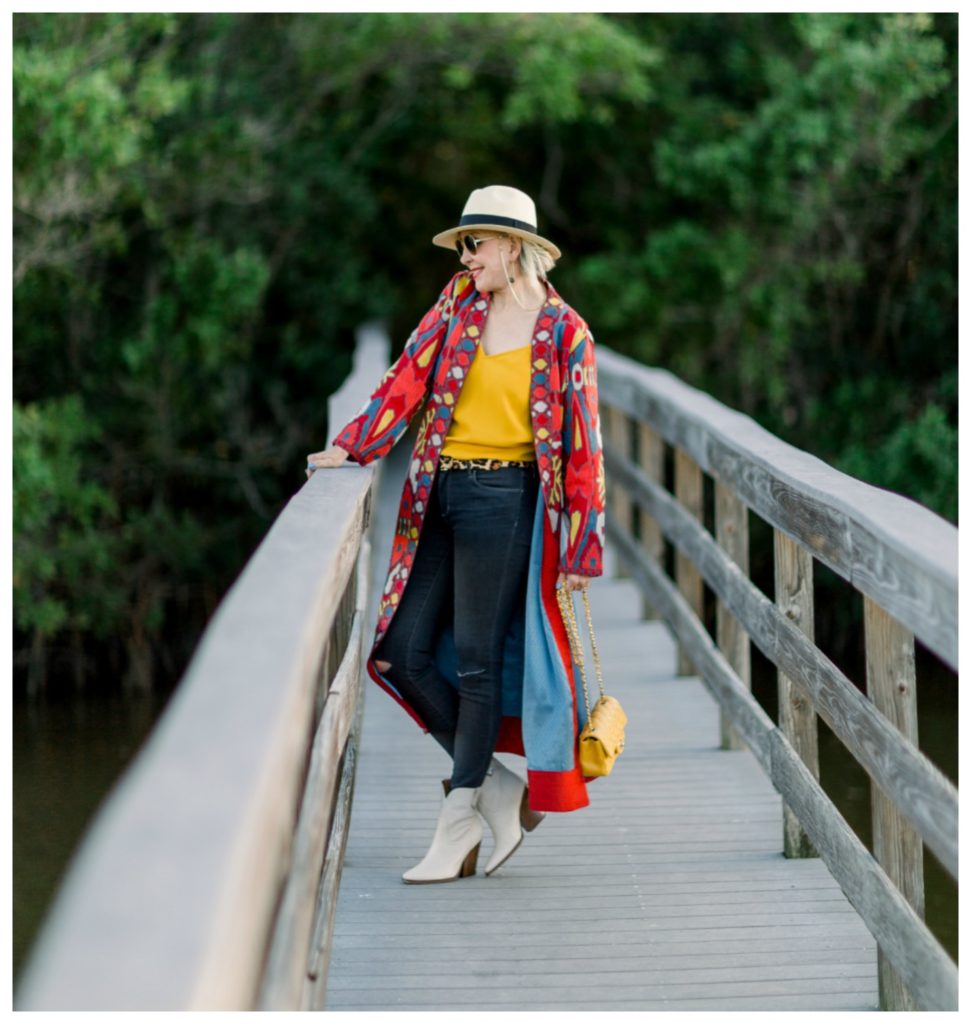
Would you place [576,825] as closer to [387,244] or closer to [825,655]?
[825,655]

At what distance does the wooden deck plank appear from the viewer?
3332 mm

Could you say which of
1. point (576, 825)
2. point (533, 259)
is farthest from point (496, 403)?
point (576, 825)

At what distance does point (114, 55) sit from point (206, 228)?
2.88 m

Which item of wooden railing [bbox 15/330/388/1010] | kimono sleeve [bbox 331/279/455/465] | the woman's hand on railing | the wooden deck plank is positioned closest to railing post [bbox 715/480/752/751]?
the wooden deck plank

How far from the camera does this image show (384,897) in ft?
12.5

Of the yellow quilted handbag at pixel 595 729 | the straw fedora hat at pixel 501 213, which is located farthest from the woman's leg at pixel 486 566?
the straw fedora hat at pixel 501 213

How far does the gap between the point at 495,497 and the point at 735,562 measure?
1532 millimetres

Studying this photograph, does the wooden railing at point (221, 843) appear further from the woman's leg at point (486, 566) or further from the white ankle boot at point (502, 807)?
the white ankle boot at point (502, 807)

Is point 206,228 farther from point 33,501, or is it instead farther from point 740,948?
point 740,948

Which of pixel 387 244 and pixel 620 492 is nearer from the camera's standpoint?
pixel 620 492

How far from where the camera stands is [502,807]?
389 cm

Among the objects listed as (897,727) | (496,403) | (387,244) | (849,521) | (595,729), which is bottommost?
(595,729)

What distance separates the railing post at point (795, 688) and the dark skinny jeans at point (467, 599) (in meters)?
0.62

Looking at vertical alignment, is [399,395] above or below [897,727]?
above
